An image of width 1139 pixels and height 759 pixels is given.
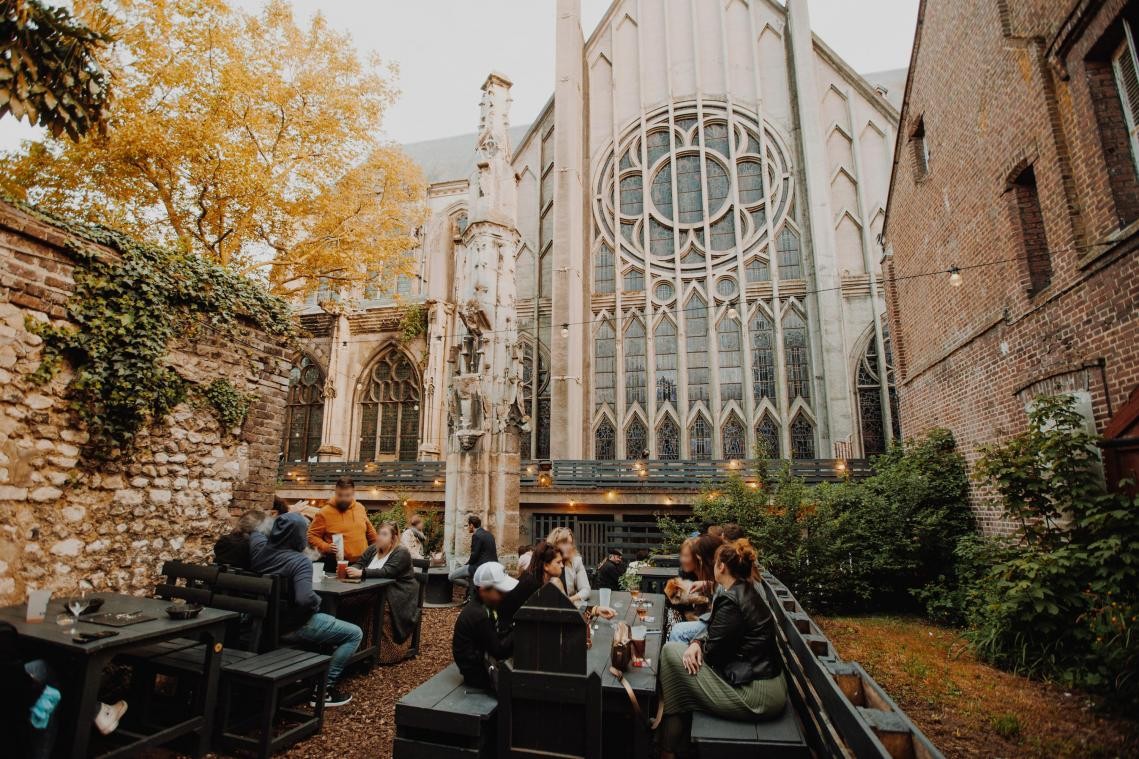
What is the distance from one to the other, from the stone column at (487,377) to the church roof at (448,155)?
48.6ft

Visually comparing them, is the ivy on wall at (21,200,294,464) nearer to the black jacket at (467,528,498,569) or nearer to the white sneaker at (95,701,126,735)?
the white sneaker at (95,701,126,735)

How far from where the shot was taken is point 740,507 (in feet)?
30.6

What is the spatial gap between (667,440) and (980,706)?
45.8 ft

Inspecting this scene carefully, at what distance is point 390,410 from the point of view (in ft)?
72.5

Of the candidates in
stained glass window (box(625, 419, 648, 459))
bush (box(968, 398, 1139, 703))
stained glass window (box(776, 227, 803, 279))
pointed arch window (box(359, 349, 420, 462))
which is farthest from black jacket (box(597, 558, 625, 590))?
pointed arch window (box(359, 349, 420, 462))

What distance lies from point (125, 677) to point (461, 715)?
11.9ft

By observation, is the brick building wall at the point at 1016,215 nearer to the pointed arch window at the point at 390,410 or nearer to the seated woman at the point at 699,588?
the seated woman at the point at 699,588

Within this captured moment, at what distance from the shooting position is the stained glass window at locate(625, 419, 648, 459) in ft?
61.9

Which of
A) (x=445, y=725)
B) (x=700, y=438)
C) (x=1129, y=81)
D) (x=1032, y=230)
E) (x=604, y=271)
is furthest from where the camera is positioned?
(x=604, y=271)

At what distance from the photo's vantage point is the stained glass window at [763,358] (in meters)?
18.2

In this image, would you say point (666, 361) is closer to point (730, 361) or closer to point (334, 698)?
point (730, 361)

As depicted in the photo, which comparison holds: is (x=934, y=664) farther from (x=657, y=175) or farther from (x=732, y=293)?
(x=657, y=175)

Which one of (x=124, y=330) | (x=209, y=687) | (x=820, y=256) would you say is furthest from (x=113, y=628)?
(x=820, y=256)

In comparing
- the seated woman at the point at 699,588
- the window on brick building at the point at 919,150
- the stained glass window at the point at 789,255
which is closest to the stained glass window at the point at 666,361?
the stained glass window at the point at 789,255
